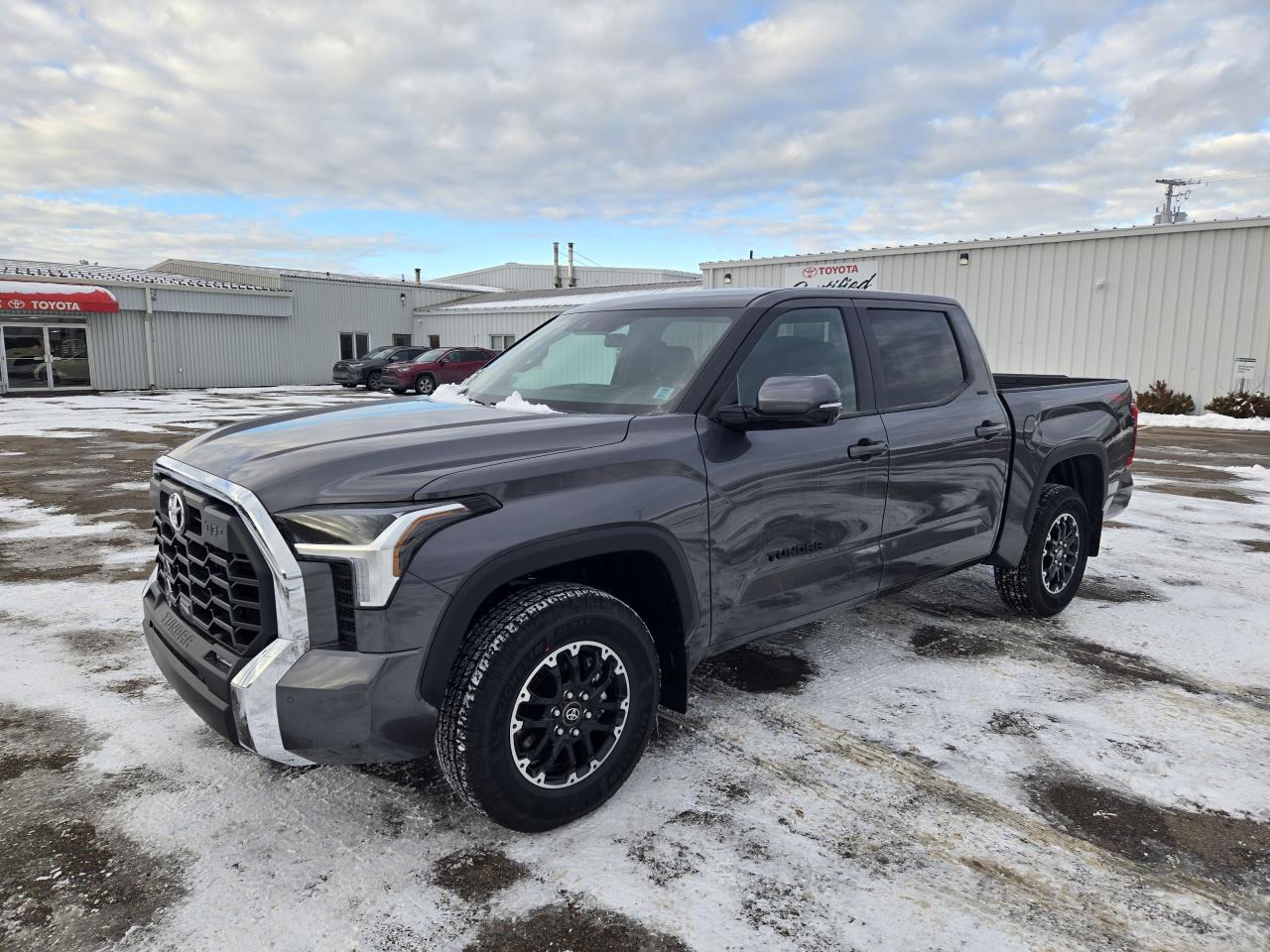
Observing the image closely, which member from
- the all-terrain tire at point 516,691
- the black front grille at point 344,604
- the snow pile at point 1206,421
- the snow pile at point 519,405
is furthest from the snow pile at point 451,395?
the snow pile at point 1206,421

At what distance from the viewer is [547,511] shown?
8.52 feet

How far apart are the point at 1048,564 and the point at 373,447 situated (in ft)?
13.1

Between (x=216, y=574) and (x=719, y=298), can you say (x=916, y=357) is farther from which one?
(x=216, y=574)

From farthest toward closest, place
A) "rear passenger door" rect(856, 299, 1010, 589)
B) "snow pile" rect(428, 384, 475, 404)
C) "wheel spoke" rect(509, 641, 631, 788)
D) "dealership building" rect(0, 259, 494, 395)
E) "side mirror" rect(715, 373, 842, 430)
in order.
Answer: "dealership building" rect(0, 259, 494, 395)
"rear passenger door" rect(856, 299, 1010, 589)
"snow pile" rect(428, 384, 475, 404)
"side mirror" rect(715, 373, 842, 430)
"wheel spoke" rect(509, 641, 631, 788)

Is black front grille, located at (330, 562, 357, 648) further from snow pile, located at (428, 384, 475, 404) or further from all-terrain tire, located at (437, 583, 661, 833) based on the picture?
snow pile, located at (428, 384, 475, 404)

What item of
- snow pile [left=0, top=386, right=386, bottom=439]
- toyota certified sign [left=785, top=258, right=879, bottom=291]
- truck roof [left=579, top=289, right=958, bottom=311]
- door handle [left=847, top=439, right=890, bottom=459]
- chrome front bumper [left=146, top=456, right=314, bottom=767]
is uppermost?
toyota certified sign [left=785, top=258, right=879, bottom=291]

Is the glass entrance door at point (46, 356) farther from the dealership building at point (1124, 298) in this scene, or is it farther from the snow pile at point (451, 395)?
the snow pile at point (451, 395)

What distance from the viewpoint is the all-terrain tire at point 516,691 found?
8.10ft

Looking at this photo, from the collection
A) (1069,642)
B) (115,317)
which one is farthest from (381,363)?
(1069,642)

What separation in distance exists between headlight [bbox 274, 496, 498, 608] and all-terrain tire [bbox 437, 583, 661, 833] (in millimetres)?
359

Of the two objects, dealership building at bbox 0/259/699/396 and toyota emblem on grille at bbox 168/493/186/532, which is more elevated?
dealership building at bbox 0/259/699/396

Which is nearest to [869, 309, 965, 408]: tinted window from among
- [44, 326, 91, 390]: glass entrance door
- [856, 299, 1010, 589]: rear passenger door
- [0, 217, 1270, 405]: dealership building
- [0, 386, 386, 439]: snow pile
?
[856, 299, 1010, 589]: rear passenger door

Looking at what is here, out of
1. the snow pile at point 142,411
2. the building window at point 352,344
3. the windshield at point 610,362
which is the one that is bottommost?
the snow pile at point 142,411

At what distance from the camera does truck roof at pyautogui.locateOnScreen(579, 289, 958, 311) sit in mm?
3580
